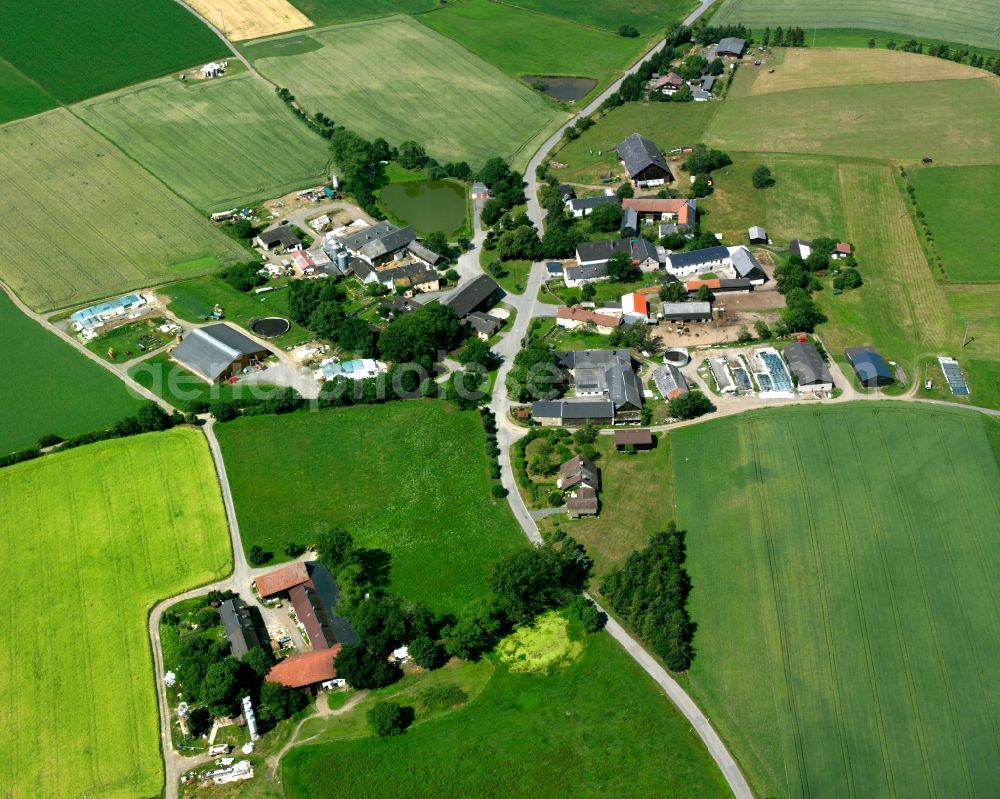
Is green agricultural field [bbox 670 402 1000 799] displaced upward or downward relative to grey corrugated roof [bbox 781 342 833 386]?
downward

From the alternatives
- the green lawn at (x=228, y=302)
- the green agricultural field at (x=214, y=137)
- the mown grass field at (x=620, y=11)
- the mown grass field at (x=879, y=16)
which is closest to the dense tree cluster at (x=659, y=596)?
the green lawn at (x=228, y=302)

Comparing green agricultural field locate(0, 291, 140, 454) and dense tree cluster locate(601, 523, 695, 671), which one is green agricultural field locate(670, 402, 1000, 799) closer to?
dense tree cluster locate(601, 523, 695, 671)

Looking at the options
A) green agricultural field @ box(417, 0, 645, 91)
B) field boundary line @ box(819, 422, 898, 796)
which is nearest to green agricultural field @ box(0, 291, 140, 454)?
field boundary line @ box(819, 422, 898, 796)

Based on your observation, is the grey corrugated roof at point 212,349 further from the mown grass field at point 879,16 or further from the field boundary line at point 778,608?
the mown grass field at point 879,16

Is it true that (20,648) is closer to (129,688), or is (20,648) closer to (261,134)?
(129,688)

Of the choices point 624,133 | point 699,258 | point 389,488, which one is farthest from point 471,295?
point 624,133

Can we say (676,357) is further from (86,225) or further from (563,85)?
(86,225)

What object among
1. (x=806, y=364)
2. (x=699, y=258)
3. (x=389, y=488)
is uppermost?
(x=699, y=258)
